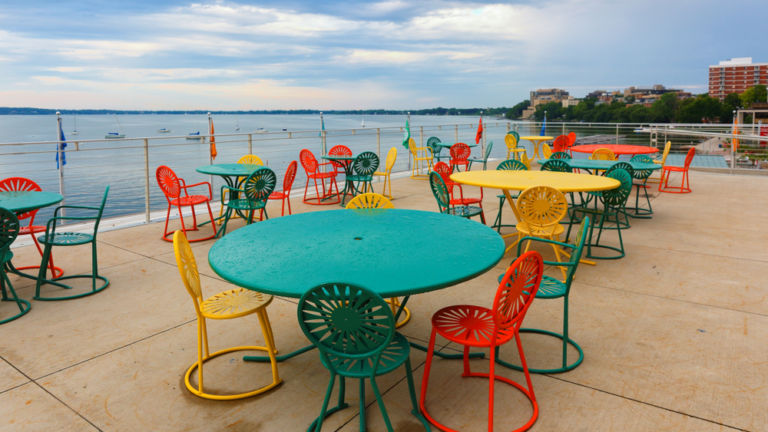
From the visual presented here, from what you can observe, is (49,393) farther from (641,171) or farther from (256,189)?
(641,171)

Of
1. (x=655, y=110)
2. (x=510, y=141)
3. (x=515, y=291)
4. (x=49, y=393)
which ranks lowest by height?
(x=49, y=393)

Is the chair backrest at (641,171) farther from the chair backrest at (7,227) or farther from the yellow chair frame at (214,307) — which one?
the chair backrest at (7,227)

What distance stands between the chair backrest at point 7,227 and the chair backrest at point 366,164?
478cm

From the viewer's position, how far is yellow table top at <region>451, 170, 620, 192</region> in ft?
14.5

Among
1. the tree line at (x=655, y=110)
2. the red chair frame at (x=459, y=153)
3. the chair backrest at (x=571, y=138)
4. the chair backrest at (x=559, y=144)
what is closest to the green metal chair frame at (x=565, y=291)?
the red chair frame at (x=459, y=153)

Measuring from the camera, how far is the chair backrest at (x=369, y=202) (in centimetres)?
344

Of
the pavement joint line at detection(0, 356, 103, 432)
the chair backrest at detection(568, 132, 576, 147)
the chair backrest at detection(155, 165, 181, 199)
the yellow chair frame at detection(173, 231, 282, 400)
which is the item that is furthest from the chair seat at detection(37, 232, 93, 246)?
the chair backrest at detection(568, 132, 576, 147)

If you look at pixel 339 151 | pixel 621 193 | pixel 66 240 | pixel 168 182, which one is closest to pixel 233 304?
pixel 66 240

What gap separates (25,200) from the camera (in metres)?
3.79

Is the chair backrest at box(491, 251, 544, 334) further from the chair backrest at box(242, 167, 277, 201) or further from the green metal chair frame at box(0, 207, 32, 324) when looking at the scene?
the chair backrest at box(242, 167, 277, 201)

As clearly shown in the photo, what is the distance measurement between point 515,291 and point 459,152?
23.7 feet

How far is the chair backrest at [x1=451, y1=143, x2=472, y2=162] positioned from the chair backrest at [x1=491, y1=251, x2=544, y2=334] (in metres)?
6.88

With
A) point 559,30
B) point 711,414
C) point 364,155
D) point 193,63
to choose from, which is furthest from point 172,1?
point 193,63

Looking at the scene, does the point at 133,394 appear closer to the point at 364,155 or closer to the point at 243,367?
the point at 243,367
